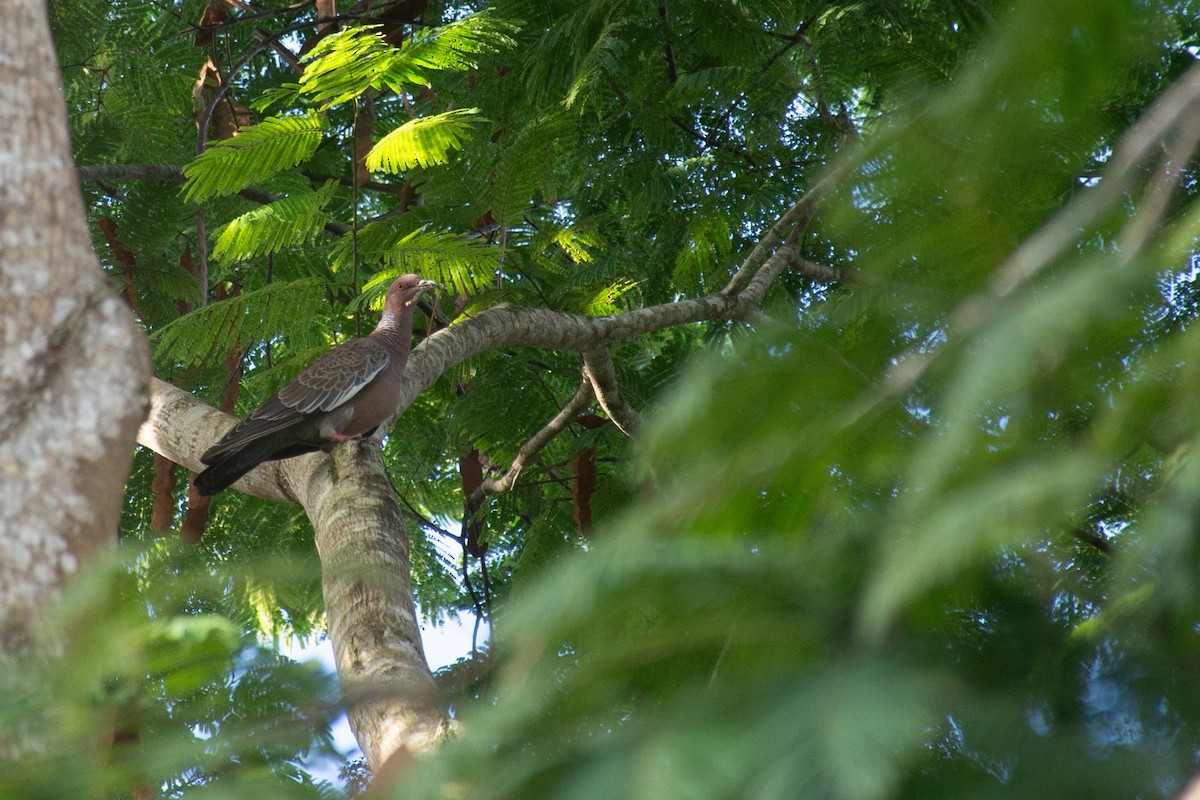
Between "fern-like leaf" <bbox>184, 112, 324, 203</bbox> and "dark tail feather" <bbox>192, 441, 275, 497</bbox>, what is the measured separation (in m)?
0.92

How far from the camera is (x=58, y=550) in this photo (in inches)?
53.9

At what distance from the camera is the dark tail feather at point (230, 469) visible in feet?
13.4

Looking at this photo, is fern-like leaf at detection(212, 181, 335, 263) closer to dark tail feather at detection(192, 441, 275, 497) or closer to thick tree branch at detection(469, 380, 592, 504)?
dark tail feather at detection(192, 441, 275, 497)

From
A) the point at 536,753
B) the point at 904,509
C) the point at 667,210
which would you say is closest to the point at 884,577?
the point at 904,509

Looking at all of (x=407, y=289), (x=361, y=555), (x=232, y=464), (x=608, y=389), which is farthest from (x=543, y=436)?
(x=361, y=555)

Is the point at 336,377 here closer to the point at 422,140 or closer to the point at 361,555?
the point at 422,140

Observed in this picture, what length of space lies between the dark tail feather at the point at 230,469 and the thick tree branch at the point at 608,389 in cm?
126

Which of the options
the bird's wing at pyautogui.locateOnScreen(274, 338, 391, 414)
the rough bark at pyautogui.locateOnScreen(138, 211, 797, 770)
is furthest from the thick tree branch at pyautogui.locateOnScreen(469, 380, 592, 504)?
the bird's wing at pyautogui.locateOnScreen(274, 338, 391, 414)

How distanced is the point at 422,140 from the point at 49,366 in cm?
239

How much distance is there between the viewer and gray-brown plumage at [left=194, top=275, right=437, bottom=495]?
4.12 m

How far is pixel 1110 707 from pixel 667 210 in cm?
398

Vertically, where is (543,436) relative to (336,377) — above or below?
below

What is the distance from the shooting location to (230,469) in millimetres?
4121

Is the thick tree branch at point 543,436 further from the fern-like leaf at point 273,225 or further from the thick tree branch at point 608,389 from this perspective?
the fern-like leaf at point 273,225
